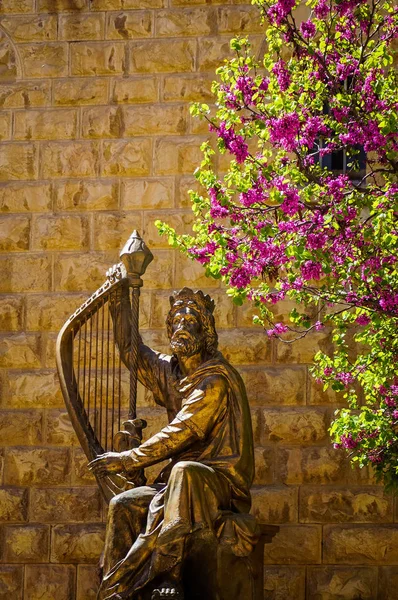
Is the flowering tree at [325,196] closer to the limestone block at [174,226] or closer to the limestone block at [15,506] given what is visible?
the limestone block at [174,226]

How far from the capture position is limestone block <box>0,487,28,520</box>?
368 inches

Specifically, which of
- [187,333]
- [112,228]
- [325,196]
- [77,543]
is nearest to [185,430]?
[187,333]

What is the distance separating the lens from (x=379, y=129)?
716 centimetres

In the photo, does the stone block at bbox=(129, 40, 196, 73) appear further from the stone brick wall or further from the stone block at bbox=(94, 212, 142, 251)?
the stone block at bbox=(94, 212, 142, 251)

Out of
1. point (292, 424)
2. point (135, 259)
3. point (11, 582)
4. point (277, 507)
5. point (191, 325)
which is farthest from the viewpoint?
point (11, 582)

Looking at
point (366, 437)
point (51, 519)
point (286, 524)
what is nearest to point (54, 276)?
point (51, 519)

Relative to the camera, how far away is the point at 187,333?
743 cm

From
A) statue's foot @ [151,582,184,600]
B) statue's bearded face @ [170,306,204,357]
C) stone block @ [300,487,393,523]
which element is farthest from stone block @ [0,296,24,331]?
statue's foot @ [151,582,184,600]

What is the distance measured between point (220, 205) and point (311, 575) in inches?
104

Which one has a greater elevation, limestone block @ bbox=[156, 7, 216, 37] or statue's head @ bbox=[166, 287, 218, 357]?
limestone block @ bbox=[156, 7, 216, 37]

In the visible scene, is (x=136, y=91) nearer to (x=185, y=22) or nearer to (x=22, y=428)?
(x=185, y=22)

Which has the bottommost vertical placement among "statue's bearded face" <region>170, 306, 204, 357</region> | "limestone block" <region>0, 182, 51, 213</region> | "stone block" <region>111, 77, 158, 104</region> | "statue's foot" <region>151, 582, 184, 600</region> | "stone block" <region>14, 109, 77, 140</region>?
"statue's foot" <region>151, 582, 184, 600</region>

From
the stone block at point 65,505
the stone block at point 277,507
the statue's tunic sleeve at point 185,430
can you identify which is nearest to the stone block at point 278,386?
the stone block at point 277,507

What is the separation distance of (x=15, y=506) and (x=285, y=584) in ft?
5.86
